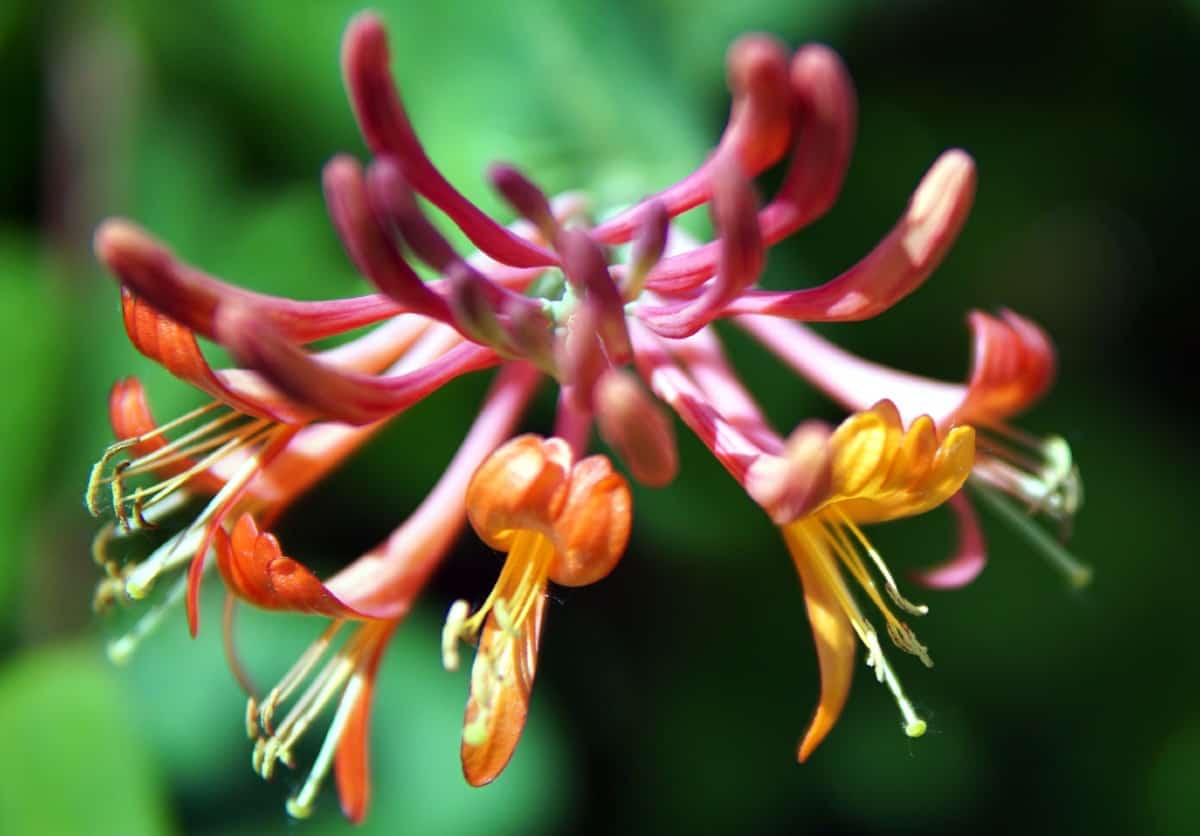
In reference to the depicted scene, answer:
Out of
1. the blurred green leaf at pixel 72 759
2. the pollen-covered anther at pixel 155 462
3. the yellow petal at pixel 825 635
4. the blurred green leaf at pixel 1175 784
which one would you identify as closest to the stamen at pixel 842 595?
the yellow petal at pixel 825 635

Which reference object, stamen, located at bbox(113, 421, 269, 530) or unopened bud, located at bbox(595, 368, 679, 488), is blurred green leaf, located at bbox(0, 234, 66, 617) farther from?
unopened bud, located at bbox(595, 368, 679, 488)

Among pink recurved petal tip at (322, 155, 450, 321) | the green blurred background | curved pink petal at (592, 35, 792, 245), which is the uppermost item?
pink recurved petal tip at (322, 155, 450, 321)

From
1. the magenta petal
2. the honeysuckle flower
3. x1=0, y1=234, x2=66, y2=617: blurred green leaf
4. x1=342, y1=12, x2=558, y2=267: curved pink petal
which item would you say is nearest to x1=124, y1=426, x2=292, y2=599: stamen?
x1=342, y1=12, x2=558, y2=267: curved pink petal

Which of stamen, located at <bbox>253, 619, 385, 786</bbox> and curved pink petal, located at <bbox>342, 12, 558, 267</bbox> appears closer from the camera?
curved pink petal, located at <bbox>342, 12, 558, 267</bbox>

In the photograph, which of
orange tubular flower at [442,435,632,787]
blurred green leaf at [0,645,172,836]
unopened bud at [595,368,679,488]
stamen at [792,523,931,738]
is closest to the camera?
unopened bud at [595,368,679,488]

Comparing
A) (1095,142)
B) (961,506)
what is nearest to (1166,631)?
(1095,142)

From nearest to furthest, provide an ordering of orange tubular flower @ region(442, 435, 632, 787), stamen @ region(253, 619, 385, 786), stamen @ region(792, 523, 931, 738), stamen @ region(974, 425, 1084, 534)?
1. orange tubular flower @ region(442, 435, 632, 787)
2. stamen @ region(792, 523, 931, 738)
3. stamen @ region(253, 619, 385, 786)
4. stamen @ region(974, 425, 1084, 534)

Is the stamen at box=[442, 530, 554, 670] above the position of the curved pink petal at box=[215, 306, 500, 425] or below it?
below

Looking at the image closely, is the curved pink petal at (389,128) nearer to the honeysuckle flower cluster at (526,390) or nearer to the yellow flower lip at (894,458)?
the honeysuckle flower cluster at (526,390)
